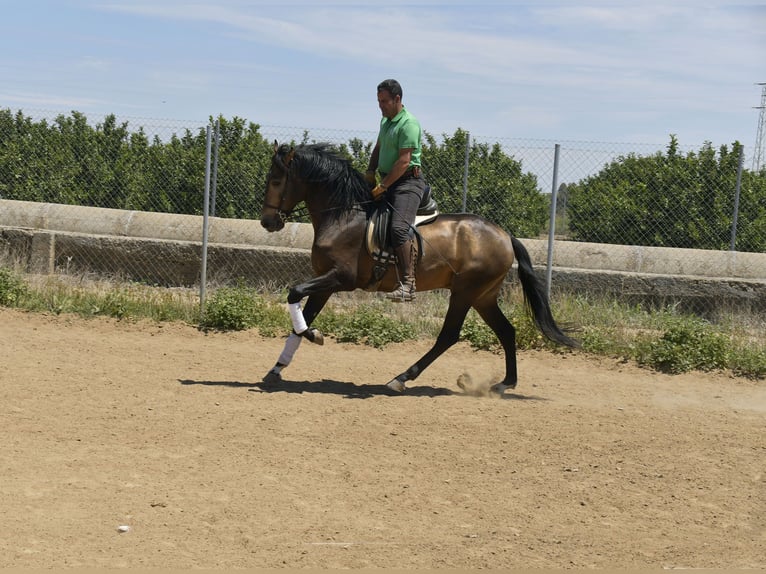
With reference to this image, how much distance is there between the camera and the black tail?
966 centimetres

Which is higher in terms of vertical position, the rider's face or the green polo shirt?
the rider's face

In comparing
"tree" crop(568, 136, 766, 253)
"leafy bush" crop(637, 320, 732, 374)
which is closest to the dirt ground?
"leafy bush" crop(637, 320, 732, 374)

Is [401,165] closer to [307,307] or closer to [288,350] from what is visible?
[307,307]

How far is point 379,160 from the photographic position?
9047 millimetres

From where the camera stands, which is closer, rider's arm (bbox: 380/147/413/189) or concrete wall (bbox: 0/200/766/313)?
rider's arm (bbox: 380/147/413/189)

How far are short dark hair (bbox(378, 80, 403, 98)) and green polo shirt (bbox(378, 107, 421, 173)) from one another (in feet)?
0.57

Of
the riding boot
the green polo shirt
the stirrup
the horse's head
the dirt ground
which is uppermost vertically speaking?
the green polo shirt

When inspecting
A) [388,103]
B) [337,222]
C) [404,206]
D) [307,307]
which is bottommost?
[307,307]

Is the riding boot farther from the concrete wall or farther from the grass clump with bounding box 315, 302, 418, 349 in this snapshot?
the concrete wall

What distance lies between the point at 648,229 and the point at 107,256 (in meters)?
10.4

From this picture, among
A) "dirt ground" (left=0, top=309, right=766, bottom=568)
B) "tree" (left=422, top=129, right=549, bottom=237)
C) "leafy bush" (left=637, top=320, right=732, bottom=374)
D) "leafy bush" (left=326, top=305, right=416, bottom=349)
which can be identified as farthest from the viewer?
"tree" (left=422, top=129, right=549, bottom=237)

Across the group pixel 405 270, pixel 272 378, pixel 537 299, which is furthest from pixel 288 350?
pixel 537 299

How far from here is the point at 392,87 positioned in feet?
28.6

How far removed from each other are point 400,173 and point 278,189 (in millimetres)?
1215
